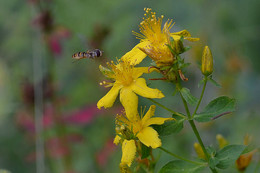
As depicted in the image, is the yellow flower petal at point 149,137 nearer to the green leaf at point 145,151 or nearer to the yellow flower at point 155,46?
the green leaf at point 145,151

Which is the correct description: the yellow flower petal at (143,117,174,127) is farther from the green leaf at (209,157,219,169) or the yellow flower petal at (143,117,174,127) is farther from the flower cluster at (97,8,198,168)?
the green leaf at (209,157,219,169)

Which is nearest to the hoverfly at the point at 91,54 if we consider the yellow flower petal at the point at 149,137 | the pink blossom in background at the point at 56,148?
the yellow flower petal at the point at 149,137

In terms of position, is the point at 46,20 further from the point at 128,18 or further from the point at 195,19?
the point at 195,19

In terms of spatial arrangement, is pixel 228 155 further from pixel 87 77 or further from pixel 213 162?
pixel 87 77

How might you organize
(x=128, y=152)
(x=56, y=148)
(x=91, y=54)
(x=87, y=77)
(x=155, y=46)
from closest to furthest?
1. (x=128, y=152)
2. (x=155, y=46)
3. (x=91, y=54)
4. (x=56, y=148)
5. (x=87, y=77)

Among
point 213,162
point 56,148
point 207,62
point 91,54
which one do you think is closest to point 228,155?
point 213,162

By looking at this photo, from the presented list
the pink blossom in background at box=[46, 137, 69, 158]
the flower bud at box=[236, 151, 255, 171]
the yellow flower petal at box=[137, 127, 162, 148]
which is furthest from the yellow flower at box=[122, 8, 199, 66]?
the pink blossom in background at box=[46, 137, 69, 158]
